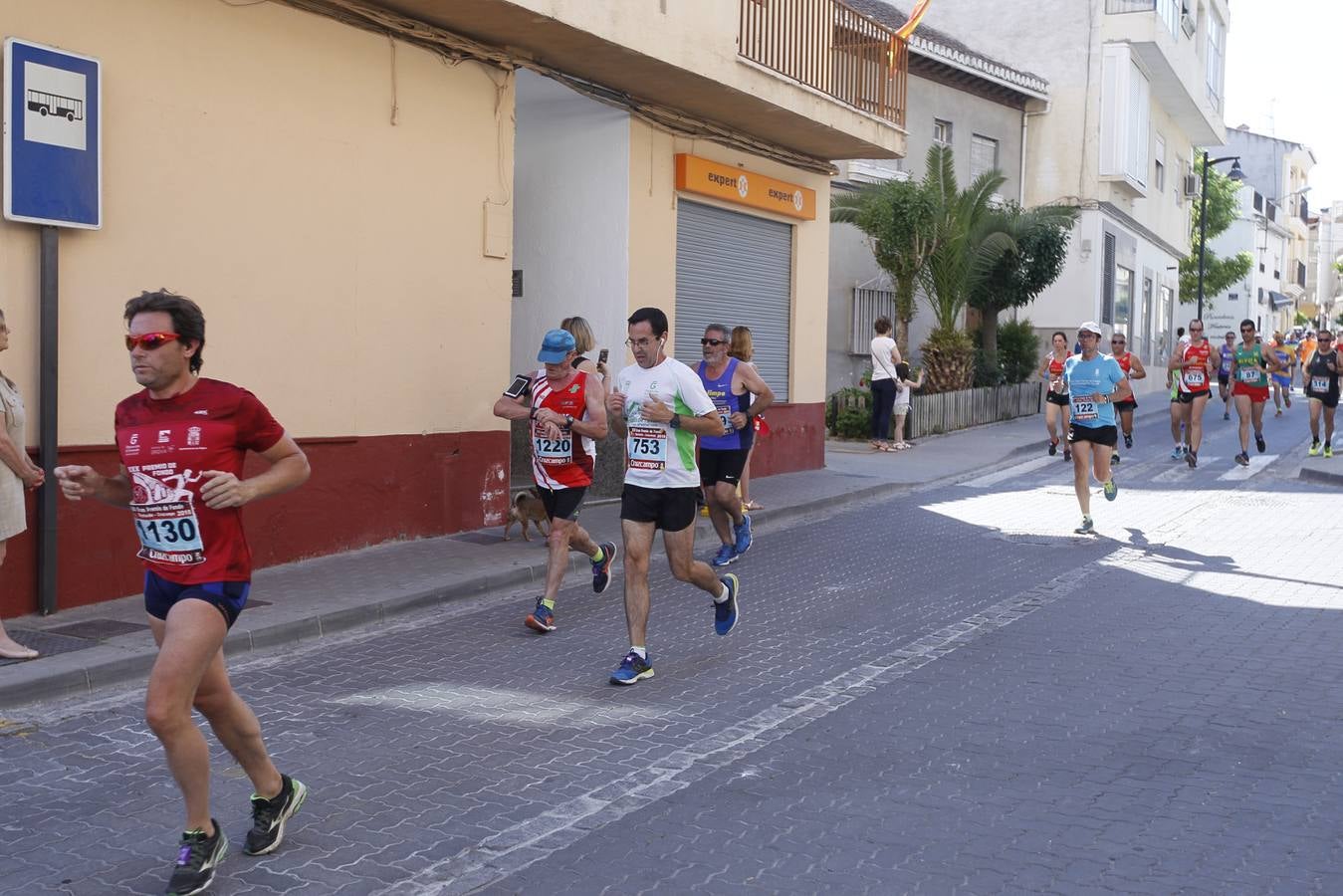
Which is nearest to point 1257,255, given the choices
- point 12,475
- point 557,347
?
point 557,347

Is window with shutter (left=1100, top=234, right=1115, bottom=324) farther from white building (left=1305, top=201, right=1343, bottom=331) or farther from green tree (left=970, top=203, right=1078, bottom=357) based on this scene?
white building (left=1305, top=201, right=1343, bottom=331)

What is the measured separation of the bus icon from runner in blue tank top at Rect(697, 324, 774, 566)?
4.57 meters

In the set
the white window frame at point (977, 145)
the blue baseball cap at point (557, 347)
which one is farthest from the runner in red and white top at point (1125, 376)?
the white window frame at point (977, 145)

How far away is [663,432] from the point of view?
734cm

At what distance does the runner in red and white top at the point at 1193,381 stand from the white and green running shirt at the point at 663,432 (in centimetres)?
1259

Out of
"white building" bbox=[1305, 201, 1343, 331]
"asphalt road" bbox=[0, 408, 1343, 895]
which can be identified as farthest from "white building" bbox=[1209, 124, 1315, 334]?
"asphalt road" bbox=[0, 408, 1343, 895]

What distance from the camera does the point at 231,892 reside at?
4328mm

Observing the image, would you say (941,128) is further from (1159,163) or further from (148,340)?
(148,340)

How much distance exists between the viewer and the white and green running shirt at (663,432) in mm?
7352

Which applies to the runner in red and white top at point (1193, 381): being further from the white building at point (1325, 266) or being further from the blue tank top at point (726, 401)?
the white building at point (1325, 266)

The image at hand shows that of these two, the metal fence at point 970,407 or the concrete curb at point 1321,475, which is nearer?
the concrete curb at point 1321,475

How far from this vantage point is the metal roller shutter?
50.1 ft

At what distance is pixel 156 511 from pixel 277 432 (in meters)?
0.47

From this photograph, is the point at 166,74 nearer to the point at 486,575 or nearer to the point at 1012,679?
the point at 486,575
